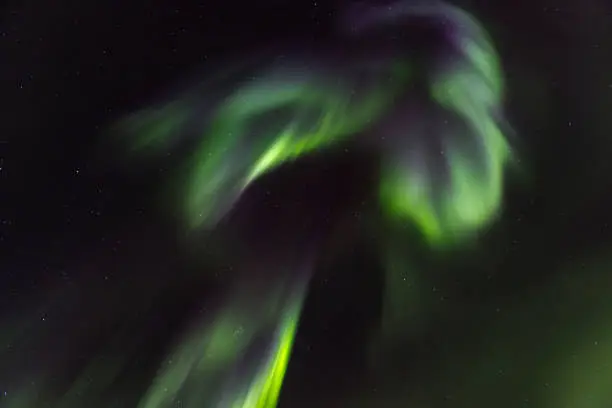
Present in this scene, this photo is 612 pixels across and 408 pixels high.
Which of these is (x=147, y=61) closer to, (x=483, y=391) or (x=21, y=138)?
(x=21, y=138)

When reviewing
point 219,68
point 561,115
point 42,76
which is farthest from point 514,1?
point 42,76

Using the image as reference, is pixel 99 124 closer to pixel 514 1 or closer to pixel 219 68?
pixel 219 68

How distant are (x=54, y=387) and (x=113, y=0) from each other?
246 millimetres

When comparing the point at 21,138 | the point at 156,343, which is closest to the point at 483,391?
the point at 156,343

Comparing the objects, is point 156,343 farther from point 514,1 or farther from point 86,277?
point 514,1

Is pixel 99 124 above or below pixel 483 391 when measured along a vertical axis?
above

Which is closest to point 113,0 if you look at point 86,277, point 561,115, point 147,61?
point 147,61

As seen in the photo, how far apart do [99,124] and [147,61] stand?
0.17ft

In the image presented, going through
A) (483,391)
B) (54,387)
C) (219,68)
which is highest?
(219,68)

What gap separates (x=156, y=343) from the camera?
0.40 metres

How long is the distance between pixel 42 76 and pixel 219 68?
0.11 m

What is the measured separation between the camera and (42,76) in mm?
420

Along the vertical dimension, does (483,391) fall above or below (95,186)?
below

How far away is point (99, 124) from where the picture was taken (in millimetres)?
416
